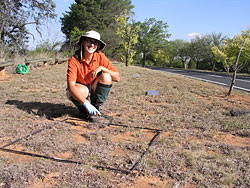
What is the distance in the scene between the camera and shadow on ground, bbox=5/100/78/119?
3635mm

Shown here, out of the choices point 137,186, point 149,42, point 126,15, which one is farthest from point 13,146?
point 149,42

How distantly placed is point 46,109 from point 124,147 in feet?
6.77

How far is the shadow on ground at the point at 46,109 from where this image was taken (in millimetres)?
3635

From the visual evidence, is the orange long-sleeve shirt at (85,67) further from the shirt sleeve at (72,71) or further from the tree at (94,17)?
the tree at (94,17)

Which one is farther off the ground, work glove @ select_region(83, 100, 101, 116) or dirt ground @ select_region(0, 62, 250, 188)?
work glove @ select_region(83, 100, 101, 116)

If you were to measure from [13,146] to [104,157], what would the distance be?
40.9 inches

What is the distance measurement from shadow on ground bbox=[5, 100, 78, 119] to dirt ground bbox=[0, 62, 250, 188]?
0.6 inches

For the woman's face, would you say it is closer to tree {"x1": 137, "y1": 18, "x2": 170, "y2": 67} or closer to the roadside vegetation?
the roadside vegetation

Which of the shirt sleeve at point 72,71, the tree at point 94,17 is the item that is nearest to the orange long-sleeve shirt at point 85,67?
the shirt sleeve at point 72,71

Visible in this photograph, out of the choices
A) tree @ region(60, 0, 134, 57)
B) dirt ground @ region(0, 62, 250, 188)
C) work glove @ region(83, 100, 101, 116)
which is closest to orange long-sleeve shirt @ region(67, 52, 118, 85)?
work glove @ region(83, 100, 101, 116)

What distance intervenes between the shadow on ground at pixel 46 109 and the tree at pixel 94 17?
25.6 m

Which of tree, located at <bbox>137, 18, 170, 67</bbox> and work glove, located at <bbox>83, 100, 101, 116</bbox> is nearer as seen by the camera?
work glove, located at <bbox>83, 100, 101, 116</bbox>

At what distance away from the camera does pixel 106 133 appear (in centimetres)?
283

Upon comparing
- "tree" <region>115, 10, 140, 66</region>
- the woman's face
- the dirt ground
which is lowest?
the dirt ground
